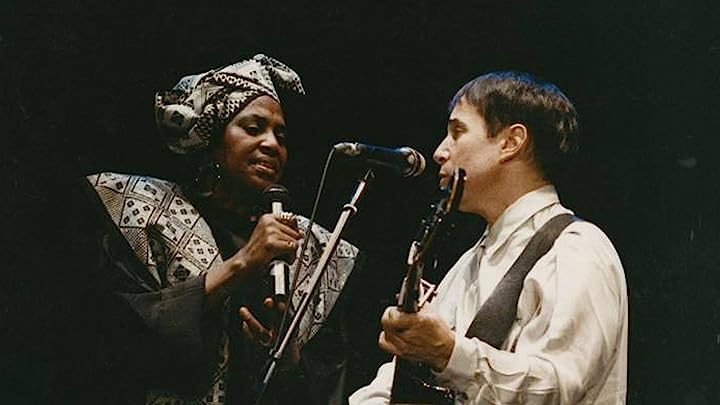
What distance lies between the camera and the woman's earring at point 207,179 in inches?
137

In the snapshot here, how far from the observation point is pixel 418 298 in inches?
108

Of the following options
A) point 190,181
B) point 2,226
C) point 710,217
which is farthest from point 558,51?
point 2,226

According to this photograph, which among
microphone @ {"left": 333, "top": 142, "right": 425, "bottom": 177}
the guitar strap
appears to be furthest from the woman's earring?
the guitar strap

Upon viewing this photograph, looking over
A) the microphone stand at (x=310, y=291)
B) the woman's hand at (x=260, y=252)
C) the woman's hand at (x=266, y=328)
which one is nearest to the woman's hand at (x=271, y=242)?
the woman's hand at (x=260, y=252)

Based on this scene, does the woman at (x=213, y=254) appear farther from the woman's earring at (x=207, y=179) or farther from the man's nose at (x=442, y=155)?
the man's nose at (x=442, y=155)

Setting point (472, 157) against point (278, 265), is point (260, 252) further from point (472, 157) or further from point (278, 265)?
point (472, 157)

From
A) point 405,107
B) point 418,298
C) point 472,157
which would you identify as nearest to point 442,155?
point 472,157

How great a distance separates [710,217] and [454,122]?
4.38 ft

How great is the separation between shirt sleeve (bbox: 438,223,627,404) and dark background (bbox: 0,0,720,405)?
1.20 meters

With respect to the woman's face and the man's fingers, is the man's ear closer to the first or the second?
the man's fingers

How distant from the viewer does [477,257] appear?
3.02 metres

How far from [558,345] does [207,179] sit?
1.39m

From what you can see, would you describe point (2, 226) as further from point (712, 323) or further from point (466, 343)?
point (712, 323)

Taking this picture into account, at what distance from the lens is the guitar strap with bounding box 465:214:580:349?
266cm
